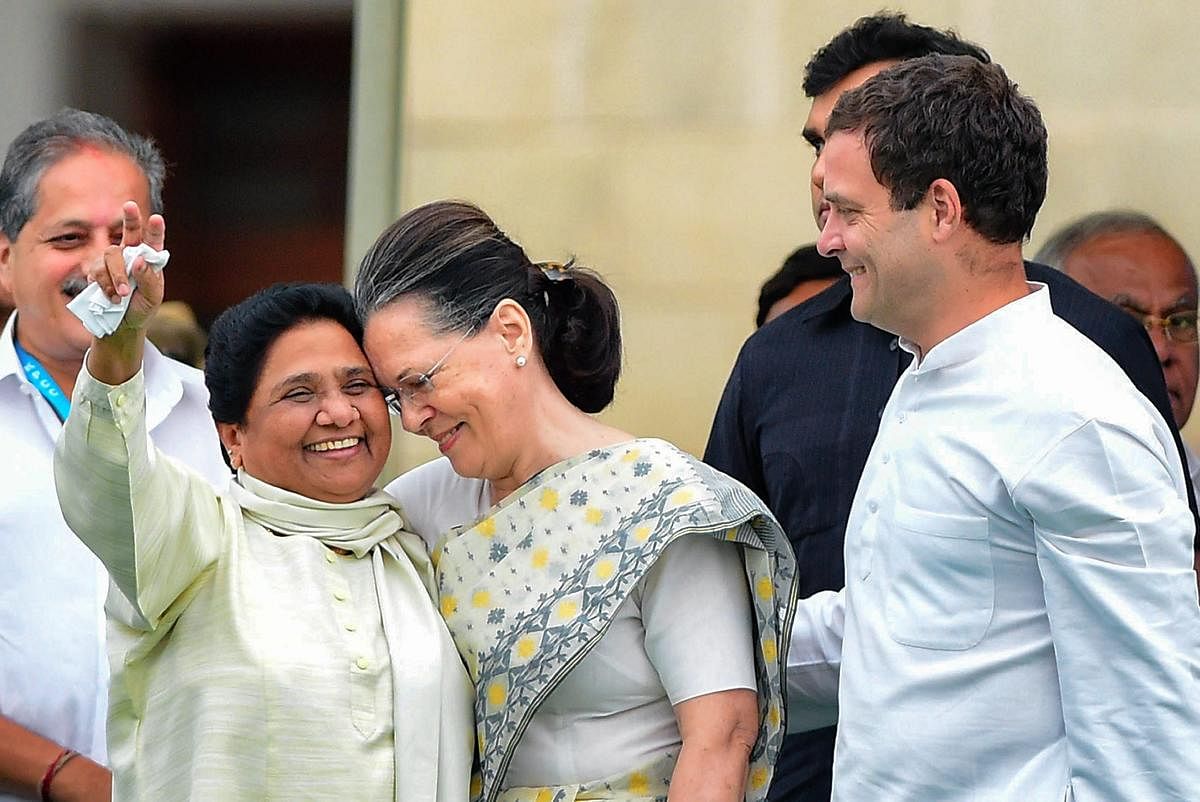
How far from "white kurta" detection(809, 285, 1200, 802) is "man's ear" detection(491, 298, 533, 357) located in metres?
0.57

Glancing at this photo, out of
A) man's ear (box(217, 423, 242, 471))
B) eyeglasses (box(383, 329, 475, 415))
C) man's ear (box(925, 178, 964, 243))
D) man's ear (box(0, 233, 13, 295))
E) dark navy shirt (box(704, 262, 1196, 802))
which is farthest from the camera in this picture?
man's ear (box(0, 233, 13, 295))

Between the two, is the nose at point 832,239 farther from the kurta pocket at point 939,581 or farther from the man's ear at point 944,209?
the kurta pocket at point 939,581

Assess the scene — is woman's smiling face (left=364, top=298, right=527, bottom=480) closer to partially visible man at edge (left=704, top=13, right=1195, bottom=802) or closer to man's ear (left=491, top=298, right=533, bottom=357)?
man's ear (left=491, top=298, right=533, bottom=357)

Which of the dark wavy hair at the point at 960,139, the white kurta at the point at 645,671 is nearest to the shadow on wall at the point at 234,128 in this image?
the white kurta at the point at 645,671

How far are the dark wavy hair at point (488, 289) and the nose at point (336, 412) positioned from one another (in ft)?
0.43

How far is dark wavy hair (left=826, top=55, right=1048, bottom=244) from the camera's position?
2.29 metres

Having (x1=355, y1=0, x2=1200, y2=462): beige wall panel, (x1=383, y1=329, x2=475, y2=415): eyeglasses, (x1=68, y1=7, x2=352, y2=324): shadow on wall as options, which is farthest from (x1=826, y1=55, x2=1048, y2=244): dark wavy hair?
(x1=68, y1=7, x2=352, y2=324): shadow on wall

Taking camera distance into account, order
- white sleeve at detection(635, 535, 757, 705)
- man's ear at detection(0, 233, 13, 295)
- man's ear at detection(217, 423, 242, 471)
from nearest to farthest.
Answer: white sleeve at detection(635, 535, 757, 705) → man's ear at detection(217, 423, 242, 471) → man's ear at detection(0, 233, 13, 295)

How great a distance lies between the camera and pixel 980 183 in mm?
2295

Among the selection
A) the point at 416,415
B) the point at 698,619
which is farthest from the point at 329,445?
the point at 698,619

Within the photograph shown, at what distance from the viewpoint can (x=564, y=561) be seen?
259cm

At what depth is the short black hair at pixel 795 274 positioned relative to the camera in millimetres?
4152

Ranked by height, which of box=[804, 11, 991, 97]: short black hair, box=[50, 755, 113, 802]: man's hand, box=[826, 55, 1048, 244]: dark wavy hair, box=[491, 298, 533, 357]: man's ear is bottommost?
box=[50, 755, 113, 802]: man's hand

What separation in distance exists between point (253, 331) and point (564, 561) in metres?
0.58
